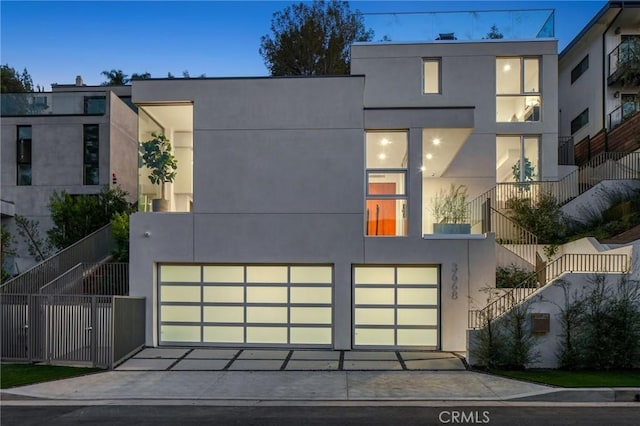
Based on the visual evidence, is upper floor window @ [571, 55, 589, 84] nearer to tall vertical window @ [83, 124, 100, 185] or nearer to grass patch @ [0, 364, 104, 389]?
tall vertical window @ [83, 124, 100, 185]

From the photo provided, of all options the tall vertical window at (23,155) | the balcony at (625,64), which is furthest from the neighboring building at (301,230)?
the tall vertical window at (23,155)

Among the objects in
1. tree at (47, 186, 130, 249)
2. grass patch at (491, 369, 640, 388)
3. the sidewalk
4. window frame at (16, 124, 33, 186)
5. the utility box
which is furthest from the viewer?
window frame at (16, 124, 33, 186)

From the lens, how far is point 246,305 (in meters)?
12.6

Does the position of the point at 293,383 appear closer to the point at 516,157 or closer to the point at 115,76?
the point at 516,157

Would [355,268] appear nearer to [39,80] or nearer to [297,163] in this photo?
[297,163]

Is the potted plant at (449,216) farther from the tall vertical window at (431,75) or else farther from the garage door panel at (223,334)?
the garage door panel at (223,334)

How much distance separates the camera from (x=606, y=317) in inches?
382

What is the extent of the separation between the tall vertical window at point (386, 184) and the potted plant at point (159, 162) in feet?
19.9

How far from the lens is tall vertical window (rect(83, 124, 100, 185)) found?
21609 millimetres

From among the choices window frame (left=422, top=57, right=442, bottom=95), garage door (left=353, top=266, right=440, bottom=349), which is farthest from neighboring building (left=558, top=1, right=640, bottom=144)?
garage door (left=353, top=266, right=440, bottom=349)

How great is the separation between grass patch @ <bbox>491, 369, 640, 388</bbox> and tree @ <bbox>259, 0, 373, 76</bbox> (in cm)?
1957

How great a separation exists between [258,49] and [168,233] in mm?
17643

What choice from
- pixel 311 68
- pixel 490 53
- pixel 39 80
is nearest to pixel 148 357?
pixel 490 53
